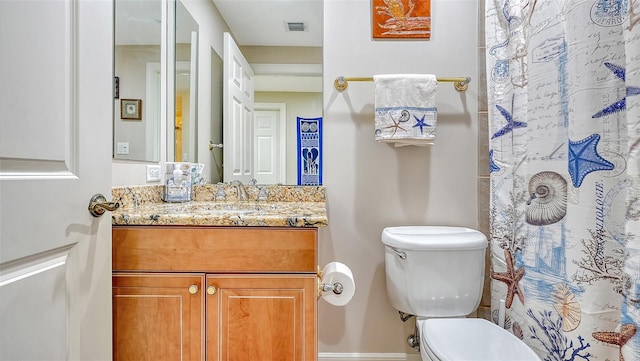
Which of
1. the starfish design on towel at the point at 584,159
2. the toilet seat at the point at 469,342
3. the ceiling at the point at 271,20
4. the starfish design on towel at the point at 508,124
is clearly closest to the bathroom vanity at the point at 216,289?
the toilet seat at the point at 469,342

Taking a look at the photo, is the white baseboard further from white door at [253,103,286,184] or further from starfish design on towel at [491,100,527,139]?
starfish design on towel at [491,100,527,139]

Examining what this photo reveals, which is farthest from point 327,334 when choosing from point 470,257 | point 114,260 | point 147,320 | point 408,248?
point 114,260

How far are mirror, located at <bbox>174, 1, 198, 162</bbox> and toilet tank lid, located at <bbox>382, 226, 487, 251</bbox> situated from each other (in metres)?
1.05

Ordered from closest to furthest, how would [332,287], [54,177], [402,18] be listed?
[54,177]
[332,287]
[402,18]

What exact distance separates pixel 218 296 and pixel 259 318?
143 mm

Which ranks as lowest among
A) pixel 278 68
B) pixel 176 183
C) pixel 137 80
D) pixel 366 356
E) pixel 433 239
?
pixel 366 356

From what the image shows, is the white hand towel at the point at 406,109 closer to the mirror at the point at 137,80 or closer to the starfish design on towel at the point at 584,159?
the starfish design on towel at the point at 584,159

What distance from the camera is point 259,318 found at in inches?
39.8

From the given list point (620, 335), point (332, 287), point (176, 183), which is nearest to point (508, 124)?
point (620, 335)

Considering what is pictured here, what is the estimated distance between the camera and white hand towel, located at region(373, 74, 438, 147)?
1490 millimetres

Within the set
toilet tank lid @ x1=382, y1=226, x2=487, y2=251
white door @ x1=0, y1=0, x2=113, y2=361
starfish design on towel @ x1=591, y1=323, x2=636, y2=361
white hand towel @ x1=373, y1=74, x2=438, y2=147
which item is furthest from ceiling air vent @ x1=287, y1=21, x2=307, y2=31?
Result: starfish design on towel @ x1=591, y1=323, x2=636, y2=361

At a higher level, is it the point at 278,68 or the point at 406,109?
the point at 278,68

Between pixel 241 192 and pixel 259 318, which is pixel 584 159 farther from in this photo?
pixel 241 192

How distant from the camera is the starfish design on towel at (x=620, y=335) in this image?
77 centimetres
